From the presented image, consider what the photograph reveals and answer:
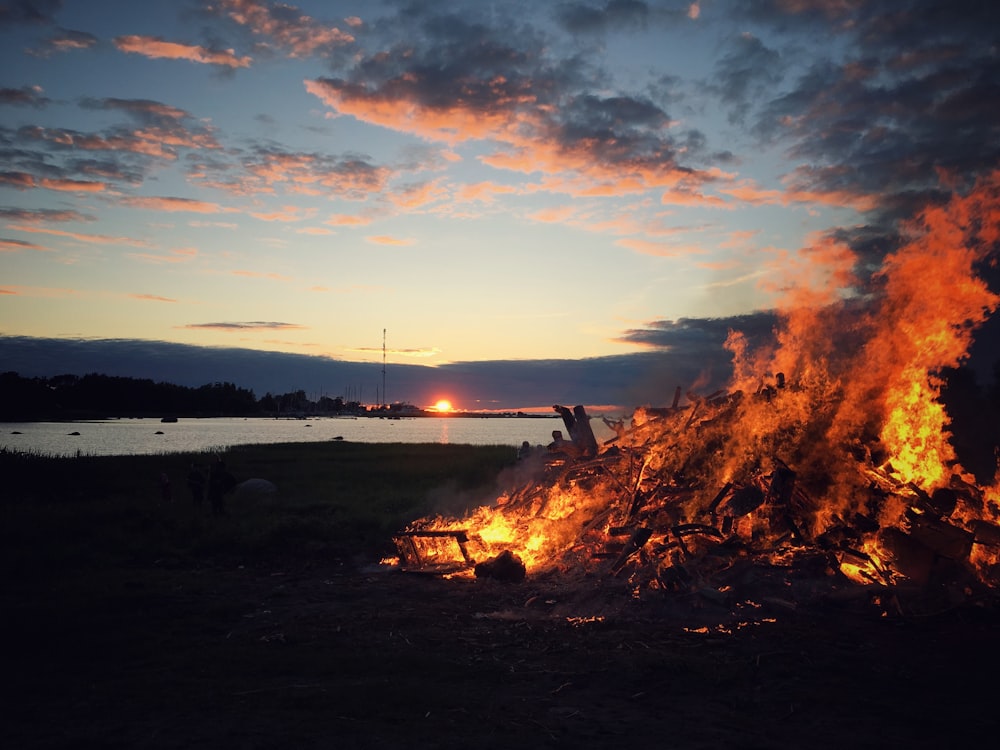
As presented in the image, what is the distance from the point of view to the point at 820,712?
7.10 metres

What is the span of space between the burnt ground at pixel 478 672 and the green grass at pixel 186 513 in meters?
3.80

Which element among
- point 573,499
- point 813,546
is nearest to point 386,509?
point 573,499

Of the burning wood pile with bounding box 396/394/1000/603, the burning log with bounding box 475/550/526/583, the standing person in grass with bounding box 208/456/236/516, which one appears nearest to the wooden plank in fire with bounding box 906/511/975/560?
the burning wood pile with bounding box 396/394/1000/603

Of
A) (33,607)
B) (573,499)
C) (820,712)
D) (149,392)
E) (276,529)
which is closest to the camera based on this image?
(820,712)

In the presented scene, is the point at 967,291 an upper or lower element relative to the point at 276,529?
upper

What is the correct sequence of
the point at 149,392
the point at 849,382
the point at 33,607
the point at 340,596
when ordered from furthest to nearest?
the point at 149,392, the point at 849,382, the point at 340,596, the point at 33,607

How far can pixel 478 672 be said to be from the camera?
27.5 ft

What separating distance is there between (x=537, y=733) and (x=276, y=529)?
1334 cm

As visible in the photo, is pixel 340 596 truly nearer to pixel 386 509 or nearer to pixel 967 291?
pixel 386 509

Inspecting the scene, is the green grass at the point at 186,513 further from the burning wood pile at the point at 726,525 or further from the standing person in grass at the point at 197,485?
the burning wood pile at the point at 726,525

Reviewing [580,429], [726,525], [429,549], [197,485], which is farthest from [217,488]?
[726,525]

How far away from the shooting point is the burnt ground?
6.53 metres

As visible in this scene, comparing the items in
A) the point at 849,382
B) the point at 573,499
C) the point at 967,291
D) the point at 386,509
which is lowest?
the point at 386,509

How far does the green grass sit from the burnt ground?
3799 mm
